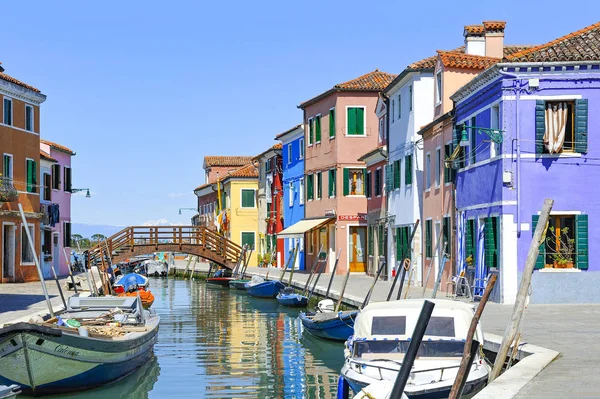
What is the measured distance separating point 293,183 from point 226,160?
27435 millimetres

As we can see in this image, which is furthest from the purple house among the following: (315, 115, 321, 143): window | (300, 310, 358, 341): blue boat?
(315, 115, 321, 143): window

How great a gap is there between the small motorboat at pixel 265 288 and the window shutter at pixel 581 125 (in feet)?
60.0

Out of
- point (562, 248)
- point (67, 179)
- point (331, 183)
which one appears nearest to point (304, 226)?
point (331, 183)

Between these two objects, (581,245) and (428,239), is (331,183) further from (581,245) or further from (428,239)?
(581,245)

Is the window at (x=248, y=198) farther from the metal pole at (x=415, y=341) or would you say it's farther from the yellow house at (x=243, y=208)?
the metal pole at (x=415, y=341)

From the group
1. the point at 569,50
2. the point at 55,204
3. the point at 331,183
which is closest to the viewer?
the point at 569,50

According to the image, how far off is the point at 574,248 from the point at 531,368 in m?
12.6

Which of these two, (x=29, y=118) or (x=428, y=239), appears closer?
(x=428, y=239)

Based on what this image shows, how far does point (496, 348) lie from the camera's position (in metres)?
16.8

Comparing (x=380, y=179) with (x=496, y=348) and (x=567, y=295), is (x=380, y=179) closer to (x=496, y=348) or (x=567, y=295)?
(x=567, y=295)

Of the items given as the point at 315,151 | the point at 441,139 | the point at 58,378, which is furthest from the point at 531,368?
the point at 315,151

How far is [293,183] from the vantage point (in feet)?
190

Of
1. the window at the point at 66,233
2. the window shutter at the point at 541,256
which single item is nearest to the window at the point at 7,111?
the window at the point at 66,233

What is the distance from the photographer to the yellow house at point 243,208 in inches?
2731
